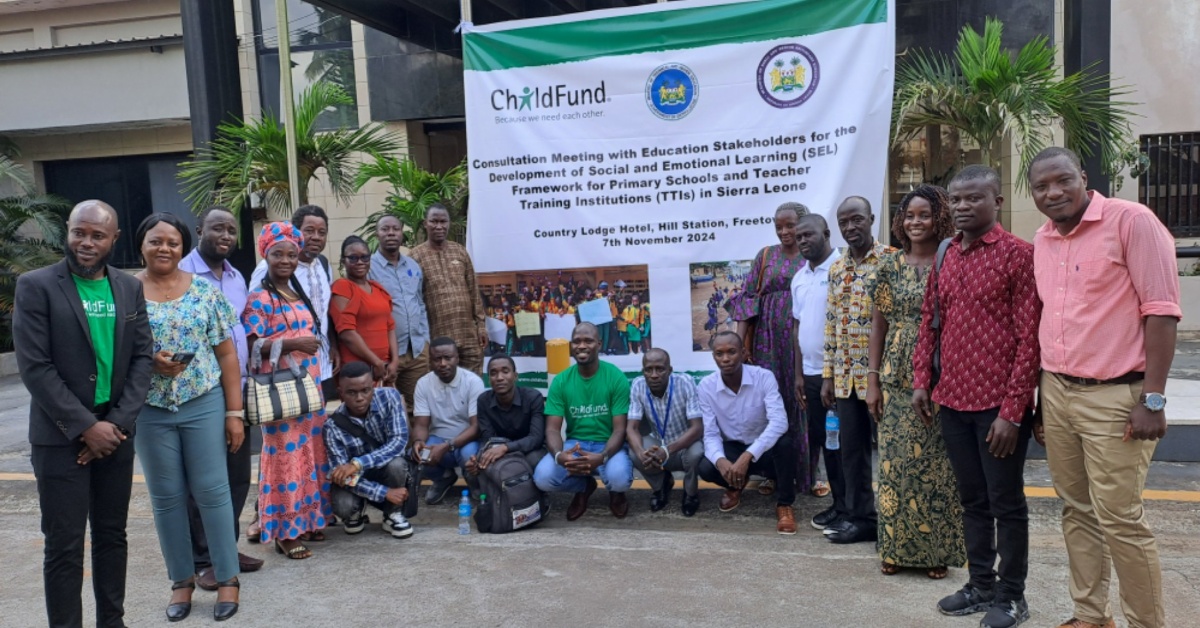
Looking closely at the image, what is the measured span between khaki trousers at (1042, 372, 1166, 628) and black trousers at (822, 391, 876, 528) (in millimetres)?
1244

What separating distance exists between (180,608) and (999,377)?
11.6ft

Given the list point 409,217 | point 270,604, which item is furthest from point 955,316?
point 409,217

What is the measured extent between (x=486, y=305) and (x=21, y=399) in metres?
7.41

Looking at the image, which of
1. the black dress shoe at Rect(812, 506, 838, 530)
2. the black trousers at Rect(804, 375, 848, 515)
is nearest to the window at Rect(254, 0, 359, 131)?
the black trousers at Rect(804, 375, 848, 515)

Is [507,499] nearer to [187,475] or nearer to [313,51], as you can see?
[187,475]

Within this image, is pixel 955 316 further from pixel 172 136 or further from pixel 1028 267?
pixel 172 136

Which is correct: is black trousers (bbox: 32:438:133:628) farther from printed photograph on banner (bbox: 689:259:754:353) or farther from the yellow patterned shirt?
printed photograph on banner (bbox: 689:259:754:353)

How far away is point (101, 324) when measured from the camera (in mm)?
3596

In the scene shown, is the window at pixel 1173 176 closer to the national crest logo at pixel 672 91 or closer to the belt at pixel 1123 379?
the national crest logo at pixel 672 91

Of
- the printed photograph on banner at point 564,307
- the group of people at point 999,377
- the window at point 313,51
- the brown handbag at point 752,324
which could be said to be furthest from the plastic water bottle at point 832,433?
the window at point 313,51

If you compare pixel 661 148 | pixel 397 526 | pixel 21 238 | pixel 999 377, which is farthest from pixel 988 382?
pixel 21 238

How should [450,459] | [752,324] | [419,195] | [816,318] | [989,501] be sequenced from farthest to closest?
[419,195] → [450,459] → [752,324] → [816,318] → [989,501]

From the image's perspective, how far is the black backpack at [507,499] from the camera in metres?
5.18

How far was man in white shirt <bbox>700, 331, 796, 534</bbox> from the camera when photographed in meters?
5.16
